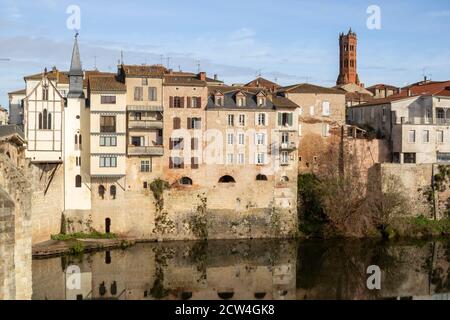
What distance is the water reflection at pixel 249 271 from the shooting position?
33.6 metres

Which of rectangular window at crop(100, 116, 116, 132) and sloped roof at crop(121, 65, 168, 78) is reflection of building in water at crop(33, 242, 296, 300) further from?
sloped roof at crop(121, 65, 168, 78)

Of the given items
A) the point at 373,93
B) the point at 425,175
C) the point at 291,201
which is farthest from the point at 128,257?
the point at 373,93

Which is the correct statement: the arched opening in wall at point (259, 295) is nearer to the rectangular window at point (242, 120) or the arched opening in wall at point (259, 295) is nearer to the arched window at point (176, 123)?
the arched window at point (176, 123)

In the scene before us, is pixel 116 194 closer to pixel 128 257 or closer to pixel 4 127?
pixel 128 257

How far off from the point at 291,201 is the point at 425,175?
12.3 metres

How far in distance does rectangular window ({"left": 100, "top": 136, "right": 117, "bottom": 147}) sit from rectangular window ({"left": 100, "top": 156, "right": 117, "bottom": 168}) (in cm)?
86

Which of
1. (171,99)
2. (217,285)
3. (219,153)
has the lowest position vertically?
(217,285)

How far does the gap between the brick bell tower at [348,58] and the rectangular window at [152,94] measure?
5062 cm

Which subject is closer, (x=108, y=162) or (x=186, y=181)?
(x=108, y=162)

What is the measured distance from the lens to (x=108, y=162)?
4544 centimetres

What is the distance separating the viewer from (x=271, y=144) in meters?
49.5

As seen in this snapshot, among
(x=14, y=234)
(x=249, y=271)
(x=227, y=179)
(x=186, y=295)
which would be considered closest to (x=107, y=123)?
(x=227, y=179)

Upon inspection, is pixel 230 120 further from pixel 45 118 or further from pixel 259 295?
pixel 259 295

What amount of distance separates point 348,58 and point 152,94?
52.5m
